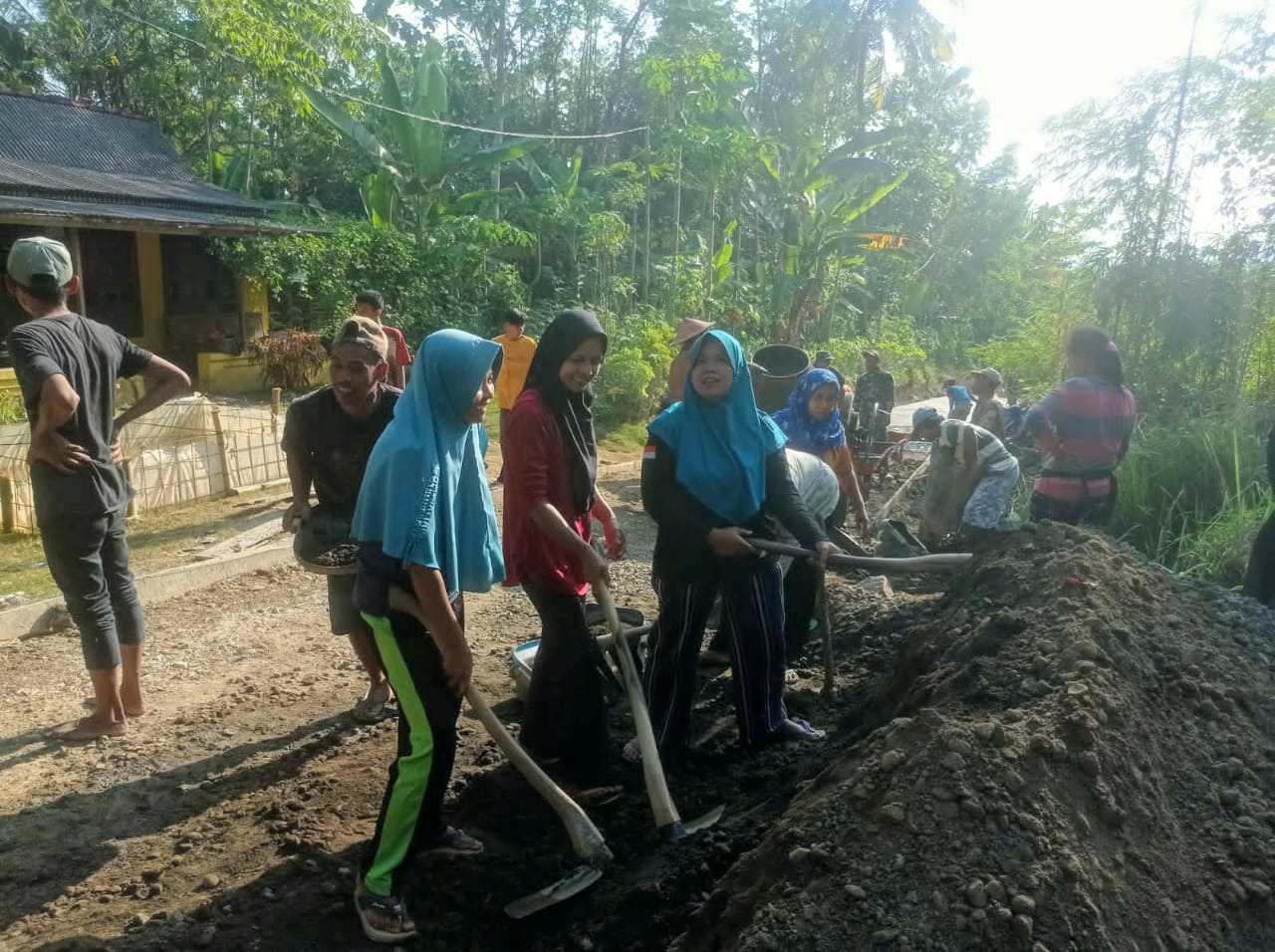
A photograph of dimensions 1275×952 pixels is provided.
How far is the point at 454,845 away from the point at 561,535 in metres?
1.06

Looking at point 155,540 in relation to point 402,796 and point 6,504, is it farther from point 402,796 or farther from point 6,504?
point 402,796

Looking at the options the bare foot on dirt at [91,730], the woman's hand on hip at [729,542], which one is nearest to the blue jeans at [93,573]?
the bare foot on dirt at [91,730]

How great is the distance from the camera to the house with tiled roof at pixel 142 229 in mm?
13188

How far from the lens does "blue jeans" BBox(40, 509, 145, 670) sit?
3613mm

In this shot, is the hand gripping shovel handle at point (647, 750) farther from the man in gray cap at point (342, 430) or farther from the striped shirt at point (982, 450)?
the striped shirt at point (982, 450)

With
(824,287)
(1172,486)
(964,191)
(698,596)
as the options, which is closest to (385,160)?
(824,287)

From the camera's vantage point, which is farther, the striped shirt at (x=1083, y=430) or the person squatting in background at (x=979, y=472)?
the person squatting in background at (x=979, y=472)

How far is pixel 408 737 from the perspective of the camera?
2.68m

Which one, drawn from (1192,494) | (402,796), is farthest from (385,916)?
(1192,494)

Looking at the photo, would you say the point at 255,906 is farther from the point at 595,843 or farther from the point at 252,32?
the point at 252,32

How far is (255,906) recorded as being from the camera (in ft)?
9.14

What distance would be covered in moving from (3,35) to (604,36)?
15.8 metres

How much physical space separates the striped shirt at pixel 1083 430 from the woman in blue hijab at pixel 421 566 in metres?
3.14

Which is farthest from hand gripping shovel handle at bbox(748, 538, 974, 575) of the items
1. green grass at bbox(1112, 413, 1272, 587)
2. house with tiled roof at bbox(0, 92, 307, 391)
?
house with tiled roof at bbox(0, 92, 307, 391)
